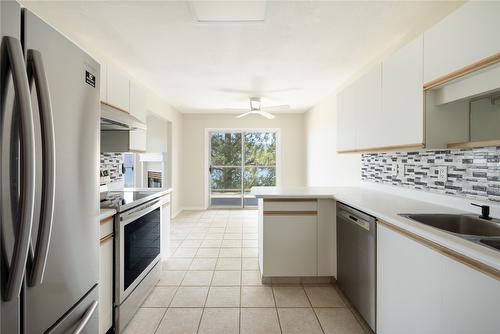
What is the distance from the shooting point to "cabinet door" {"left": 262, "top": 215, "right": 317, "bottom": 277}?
7.82ft

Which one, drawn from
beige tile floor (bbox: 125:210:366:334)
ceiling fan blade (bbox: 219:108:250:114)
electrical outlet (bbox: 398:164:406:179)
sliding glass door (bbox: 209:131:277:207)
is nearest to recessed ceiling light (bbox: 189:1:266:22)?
electrical outlet (bbox: 398:164:406:179)

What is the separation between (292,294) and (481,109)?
2018 mm

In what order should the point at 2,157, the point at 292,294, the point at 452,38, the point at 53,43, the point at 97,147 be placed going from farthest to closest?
the point at 292,294
the point at 452,38
the point at 97,147
the point at 53,43
the point at 2,157

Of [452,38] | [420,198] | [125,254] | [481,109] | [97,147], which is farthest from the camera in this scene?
[420,198]

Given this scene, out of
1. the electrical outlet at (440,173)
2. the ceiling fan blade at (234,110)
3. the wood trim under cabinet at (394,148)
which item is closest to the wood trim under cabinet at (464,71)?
the wood trim under cabinet at (394,148)

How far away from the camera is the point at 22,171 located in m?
0.71

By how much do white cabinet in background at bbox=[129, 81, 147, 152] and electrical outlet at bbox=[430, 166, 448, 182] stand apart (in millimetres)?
2738

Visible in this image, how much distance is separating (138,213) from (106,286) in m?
0.57

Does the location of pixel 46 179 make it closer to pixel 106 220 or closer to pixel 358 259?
pixel 106 220

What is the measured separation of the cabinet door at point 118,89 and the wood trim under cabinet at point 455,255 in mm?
2339

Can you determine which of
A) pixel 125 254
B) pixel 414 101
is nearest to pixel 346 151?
pixel 414 101

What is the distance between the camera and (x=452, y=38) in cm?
134

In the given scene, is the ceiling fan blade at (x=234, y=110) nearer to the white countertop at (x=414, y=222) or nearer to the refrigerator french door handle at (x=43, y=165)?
the white countertop at (x=414, y=222)

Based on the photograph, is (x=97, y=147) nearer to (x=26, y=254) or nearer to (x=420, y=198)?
(x=26, y=254)
